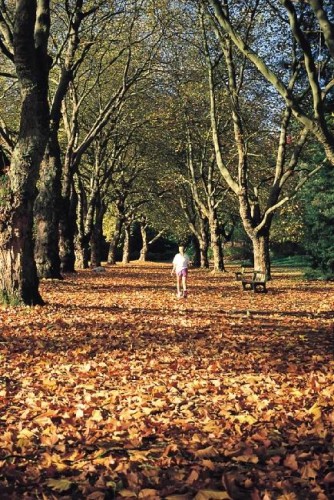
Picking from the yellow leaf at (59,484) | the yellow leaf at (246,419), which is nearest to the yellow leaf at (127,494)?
the yellow leaf at (59,484)

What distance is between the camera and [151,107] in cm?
3400

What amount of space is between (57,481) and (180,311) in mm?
9917

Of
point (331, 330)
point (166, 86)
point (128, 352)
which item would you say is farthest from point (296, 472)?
point (166, 86)

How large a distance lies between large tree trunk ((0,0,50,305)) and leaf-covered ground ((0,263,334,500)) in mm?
1385

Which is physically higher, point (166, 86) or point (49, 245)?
Answer: point (166, 86)

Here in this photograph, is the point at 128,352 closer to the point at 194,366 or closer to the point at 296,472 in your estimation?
the point at 194,366

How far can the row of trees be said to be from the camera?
43.3 ft

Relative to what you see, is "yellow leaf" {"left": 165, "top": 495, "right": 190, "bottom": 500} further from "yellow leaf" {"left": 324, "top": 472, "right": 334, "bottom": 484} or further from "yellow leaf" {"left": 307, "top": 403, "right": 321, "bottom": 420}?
"yellow leaf" {"left": 307, "top": 403, "right": 321, "bottom": 420}

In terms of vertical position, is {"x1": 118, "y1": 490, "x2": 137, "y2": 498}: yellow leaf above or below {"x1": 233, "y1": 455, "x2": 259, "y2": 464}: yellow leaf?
above

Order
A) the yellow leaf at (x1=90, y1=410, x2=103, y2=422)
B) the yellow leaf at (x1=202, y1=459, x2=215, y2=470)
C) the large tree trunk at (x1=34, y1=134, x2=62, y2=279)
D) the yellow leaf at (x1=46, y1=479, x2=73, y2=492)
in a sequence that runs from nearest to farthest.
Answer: the yellow leaf at (x1=46, y1=479, x2=73, y2=492) < the yellow leaf at (x1=202, y1=459, x2=215, y2=470) < the yellow leaf at (x1=90, y1=410, x2=103, y2=422) < the large tree trunk at (x1=34, y1=134, x2=62, y2=279)

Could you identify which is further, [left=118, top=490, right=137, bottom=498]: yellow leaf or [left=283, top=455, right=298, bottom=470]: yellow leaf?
[left=283, top=455, right=298, bottom=470]: yellow leaf

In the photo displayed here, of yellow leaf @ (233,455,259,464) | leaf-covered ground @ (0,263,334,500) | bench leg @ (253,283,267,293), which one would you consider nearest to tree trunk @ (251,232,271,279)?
bench leg @ (253,283,267,293)

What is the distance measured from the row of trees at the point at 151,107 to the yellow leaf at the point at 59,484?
294 inches

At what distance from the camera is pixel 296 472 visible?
13.7 feet
